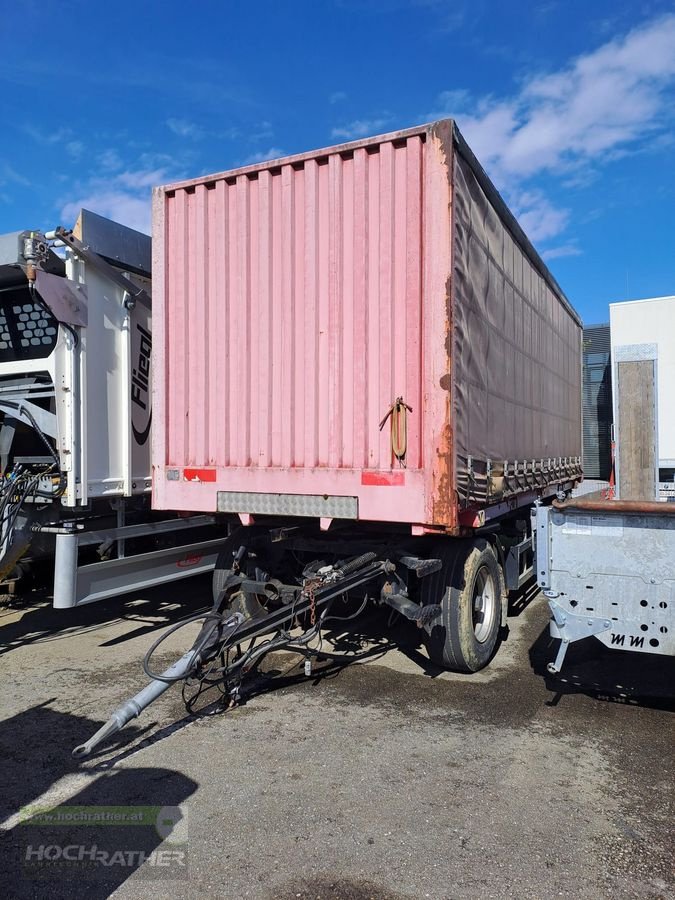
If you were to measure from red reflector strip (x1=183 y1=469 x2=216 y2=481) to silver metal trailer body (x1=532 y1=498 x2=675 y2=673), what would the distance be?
2521 mm

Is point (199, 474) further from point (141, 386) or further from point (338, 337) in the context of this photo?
point (338, 337)

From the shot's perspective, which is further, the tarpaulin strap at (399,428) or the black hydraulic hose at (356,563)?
the black hydraulic hose at (356,563)

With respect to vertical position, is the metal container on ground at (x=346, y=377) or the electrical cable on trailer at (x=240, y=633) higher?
the metal container on ground at (x=346, y=377)

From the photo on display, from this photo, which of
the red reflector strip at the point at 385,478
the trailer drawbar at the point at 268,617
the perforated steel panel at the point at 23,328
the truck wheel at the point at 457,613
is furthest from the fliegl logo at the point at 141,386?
the truck wheel at the point at 457,613

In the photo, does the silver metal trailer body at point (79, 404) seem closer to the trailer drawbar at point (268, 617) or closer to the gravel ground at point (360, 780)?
the gravel ground at point (360, 780)

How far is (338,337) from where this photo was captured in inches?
197

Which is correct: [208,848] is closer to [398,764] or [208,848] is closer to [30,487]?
[398,764]

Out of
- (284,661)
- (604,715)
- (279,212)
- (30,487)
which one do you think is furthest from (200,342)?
(604,715)

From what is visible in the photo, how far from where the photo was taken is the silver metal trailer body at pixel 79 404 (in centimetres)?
570

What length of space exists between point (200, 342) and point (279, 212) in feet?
3.97

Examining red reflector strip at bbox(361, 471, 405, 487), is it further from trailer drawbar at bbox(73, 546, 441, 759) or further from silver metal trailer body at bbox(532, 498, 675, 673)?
silver metal trailer body at bbox(532, 498, 675, 673)

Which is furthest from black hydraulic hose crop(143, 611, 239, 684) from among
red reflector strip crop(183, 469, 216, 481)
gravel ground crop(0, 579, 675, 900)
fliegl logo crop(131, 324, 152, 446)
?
fliegl logo crop(131, 324, 152, 446)

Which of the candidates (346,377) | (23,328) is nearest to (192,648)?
(346,377)

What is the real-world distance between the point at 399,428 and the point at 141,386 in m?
2.94
